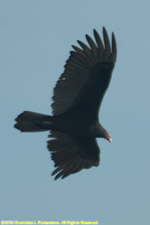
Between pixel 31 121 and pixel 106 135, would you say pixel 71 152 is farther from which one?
pixel 31 121

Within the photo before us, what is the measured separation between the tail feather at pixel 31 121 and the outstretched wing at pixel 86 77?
0.39 metres

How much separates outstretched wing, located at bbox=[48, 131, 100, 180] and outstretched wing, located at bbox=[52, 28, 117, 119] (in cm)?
88

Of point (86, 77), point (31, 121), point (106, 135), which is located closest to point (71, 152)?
point (106, 135)

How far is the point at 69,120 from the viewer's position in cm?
2247

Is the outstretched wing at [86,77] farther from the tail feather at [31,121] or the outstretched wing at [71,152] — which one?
the outstretched wing at [71,152]

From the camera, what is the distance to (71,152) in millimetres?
23234

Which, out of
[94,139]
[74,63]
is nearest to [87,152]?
[94,139]

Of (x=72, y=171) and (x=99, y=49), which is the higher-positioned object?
(x=99, y=49)

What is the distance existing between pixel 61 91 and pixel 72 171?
1831 millimetres

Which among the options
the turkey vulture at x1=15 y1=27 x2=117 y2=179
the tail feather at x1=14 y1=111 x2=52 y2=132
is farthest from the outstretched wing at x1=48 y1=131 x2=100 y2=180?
the tail feather at x1=14 y1=111 x2=52 y2=132

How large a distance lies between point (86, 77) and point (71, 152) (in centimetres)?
184

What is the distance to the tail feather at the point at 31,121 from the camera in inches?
875

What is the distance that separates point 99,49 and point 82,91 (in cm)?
96

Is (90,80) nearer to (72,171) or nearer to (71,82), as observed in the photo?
(71,82)
